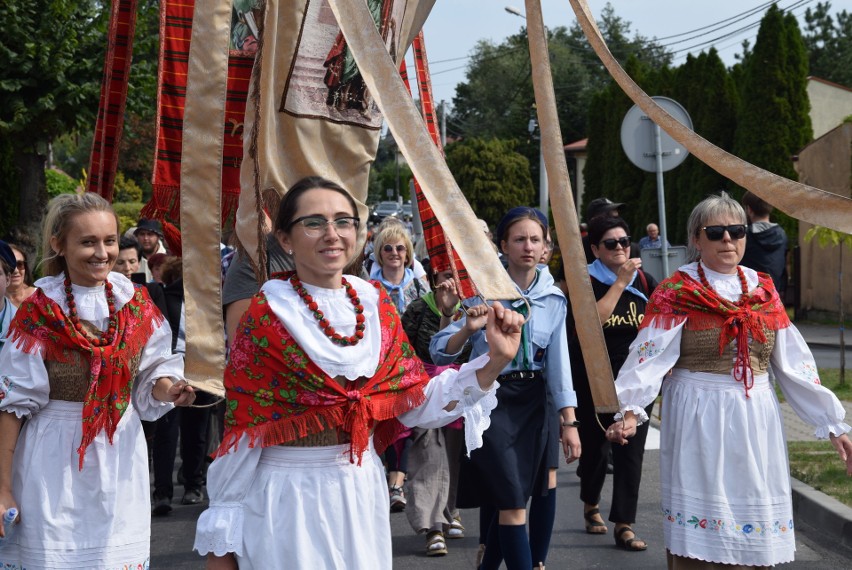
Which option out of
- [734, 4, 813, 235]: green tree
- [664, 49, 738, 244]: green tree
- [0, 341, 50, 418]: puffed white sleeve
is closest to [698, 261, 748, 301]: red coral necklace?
[0, 341, 50, 418]: puffed white sleeve

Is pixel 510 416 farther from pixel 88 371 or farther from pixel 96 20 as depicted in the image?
pixel 96 20

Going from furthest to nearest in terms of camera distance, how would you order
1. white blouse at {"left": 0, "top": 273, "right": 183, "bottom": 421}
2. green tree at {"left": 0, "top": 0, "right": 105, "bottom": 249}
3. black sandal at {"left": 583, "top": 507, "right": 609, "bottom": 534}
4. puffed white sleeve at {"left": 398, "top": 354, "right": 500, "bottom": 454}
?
green tree at {"left": 0, "top": 0, "right": 105, "bottom": 249} → black sandal at {"left": 583, "top": 507, "right": 609, "bottom": 534} → white blouse at {"left": 0, "top": 273, "right": 183, "bottom": 421} → puffed white sleeve at {"left": 398, "top": 354, "right": 500, "bottom": 454}

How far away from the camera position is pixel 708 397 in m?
5.07

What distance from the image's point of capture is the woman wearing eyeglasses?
124 inches

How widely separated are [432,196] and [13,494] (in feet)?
7.35

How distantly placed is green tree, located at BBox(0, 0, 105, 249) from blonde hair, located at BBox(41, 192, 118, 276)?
31.8ft

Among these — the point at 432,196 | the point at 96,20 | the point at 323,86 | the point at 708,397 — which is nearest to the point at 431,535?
the point at 708,397

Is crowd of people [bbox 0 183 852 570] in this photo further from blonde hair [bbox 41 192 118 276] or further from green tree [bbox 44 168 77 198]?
green tree [bbox 44 168 77 198]

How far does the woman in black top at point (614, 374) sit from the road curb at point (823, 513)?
1232 millimetres

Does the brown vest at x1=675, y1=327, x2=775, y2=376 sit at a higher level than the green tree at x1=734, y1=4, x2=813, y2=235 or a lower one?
lower

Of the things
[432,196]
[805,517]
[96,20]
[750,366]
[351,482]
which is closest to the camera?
[432,196]

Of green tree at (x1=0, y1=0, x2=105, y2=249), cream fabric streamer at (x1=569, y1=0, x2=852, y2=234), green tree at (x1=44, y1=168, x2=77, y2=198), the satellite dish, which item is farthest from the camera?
green tree at (x1=44, y1=168, x2=77, y2=198)

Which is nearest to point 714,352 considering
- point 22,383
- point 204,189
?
point 204,189

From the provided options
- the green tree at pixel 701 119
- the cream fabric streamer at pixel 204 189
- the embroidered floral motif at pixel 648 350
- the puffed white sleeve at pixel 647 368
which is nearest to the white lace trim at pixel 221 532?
the cream fabric streamer at pixel 204 189
